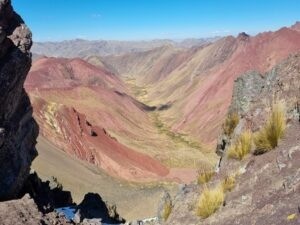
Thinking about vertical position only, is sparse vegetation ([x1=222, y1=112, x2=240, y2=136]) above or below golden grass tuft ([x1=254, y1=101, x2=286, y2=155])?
below

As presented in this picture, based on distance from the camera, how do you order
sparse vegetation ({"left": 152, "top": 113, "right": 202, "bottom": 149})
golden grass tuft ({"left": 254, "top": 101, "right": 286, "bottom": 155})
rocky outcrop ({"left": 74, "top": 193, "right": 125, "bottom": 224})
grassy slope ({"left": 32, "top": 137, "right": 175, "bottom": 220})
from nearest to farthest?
golden grass tuft ({"left": 254, "top": 101, "right": 286, "bottom": 155}), rocky outcrop ({"left": 74, "top": 193, "right": 125, "bottom": 224}), grassy slope ({"left": 32, "top": 137, "right": 175, "bottom": 220}), sparse vegetation ({"left": 152, "top": 113, "right": 202, "bottom": 149})

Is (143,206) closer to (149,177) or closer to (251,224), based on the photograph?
(149,177)

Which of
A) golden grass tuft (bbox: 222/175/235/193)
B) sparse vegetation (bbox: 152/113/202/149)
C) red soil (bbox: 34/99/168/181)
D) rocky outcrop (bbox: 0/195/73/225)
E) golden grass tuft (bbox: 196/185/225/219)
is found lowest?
sparse vegetation (bbox: 152/113/202/149)

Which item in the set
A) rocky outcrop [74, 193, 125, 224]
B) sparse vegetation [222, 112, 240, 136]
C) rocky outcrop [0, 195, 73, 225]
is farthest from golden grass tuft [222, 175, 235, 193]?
rocky outcrop [74, 193, 125, 224]

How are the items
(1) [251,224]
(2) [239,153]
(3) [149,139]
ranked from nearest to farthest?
(1) [251,224] < (2) [239,153] < (3) [149,139]

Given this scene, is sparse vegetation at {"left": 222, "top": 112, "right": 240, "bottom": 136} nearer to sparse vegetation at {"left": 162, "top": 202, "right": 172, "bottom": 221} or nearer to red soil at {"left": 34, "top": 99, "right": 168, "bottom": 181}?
sparse vegetation at {"left": 162, "top": 202, "right": 172, "bottom": 221}

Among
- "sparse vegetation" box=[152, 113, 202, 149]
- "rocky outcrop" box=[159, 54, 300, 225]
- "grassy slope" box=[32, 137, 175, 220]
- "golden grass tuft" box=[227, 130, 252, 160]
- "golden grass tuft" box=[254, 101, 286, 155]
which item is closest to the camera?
"rocky outcrop" box=[159, 54, 300, 225]

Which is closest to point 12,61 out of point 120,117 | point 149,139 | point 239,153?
point 239,153

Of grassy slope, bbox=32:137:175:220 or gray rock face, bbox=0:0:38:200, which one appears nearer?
gray rock face, bbox=0:0:38:200
